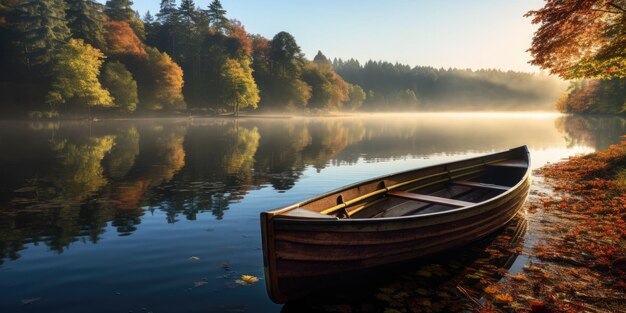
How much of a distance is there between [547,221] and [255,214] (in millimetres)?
10019

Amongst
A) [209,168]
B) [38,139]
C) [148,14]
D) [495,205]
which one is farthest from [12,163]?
[148,14]

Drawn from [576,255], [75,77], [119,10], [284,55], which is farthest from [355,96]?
[576,255]

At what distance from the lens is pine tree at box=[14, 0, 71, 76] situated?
2386 inches

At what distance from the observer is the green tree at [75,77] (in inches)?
2309

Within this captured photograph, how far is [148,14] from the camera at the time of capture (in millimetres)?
181375

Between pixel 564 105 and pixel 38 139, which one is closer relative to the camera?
pixel 38 139

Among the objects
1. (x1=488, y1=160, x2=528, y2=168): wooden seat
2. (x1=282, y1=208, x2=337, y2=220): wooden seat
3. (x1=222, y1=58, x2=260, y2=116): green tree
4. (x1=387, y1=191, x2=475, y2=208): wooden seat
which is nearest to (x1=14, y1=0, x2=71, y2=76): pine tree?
(x1=222, y1=58, x2=260, y2=116): green tree

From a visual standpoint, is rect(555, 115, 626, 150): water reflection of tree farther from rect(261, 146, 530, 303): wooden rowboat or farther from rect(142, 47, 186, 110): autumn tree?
rect(142, 47, 186, 110): autumn tree

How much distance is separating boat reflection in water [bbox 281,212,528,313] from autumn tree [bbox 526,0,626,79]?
11977 mm

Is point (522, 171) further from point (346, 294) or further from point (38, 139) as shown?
point (38, 139)

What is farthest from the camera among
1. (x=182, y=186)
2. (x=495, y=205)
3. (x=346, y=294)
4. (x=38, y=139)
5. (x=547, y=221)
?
(x=38, y=139)

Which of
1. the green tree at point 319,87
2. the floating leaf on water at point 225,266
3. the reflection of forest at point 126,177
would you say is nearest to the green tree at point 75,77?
the reflection of forest at point 126,177

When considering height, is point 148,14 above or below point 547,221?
above

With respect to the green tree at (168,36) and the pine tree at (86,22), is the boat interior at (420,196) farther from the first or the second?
the green tree at (168,36)
